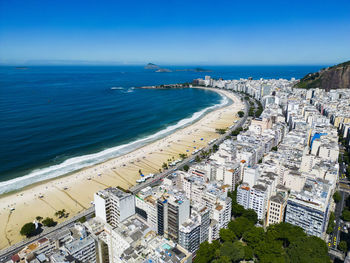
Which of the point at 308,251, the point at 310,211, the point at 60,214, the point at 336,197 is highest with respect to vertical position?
the point at 310,211

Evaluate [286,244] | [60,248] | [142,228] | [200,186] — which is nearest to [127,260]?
[142,228]

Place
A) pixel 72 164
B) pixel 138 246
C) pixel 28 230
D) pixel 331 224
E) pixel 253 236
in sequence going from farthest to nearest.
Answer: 1. pixel 72 164
2. pixel 331 224
3. pixel 28 230
4. pixel 253 236
5. pixel 138 246

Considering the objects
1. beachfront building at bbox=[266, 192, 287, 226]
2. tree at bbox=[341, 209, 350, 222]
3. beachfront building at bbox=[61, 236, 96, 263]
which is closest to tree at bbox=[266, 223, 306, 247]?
beachfront building at bbox=[266, 192, 287, 226]

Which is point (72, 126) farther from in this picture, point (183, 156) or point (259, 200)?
point (259, 200)

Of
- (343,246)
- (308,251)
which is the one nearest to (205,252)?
(308,251)

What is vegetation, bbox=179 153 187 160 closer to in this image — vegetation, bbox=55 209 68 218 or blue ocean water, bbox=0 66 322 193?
blue ocean water, bbox=0 66 322 193

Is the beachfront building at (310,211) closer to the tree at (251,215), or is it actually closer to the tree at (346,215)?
the tree at (251,215)

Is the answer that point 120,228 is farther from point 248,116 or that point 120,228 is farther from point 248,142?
point 248,116
